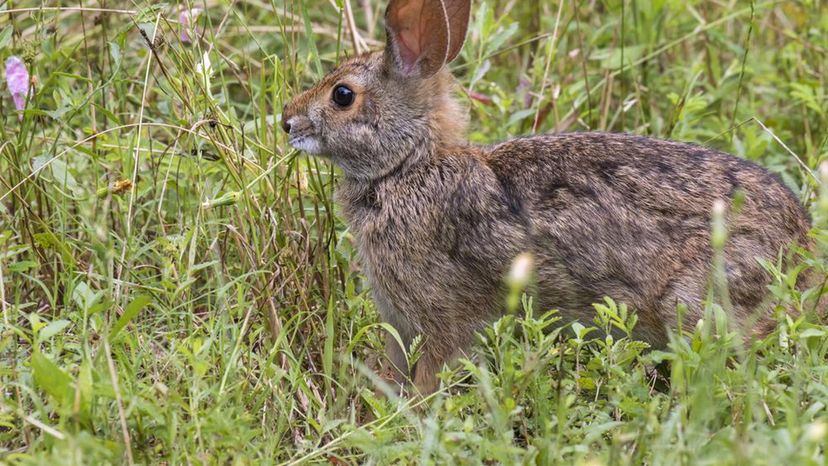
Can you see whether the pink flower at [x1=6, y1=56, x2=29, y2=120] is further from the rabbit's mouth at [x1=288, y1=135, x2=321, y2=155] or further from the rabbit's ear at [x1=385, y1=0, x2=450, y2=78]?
the rabbit's ear at [x1=385, y1=0, x2=450, y2=78]

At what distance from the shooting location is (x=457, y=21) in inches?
188

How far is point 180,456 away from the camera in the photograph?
11.4 feet

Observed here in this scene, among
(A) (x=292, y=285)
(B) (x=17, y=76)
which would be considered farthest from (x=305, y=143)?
(B) (x=17, y=76)

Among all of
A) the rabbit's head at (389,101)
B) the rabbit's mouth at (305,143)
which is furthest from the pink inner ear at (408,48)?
the rabbit's mouth at (305,143)

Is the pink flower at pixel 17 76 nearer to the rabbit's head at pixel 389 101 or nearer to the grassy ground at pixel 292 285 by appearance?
the grassy ground at pixel 292 285

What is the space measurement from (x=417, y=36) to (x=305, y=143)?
642 mm

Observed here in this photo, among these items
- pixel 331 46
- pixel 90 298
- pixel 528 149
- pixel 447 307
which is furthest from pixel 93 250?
pixel 331 46

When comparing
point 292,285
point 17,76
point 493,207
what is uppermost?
point 17,76

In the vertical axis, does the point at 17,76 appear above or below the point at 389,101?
above

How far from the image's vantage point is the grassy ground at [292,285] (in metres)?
3.50

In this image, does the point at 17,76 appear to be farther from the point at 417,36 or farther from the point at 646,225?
the point at 646,225

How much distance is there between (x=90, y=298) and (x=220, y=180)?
138 centimetres

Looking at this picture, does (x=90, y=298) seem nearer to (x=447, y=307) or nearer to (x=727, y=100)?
(x=447, y=307)

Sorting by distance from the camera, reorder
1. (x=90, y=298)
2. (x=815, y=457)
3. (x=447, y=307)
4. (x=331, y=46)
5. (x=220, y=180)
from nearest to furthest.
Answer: (x=815, y=457), (x=90, y=298), (x=447, y=307), (x=220, y=180), (x=331, y=46)
